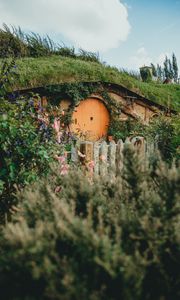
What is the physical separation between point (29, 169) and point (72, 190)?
173 centimetres

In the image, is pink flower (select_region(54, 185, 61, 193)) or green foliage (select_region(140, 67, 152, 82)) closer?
pink flower (select_region(54, 185, 61, 193))

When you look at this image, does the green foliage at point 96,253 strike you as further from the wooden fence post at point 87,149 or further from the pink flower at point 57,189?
the wooden fence post at point 87,149

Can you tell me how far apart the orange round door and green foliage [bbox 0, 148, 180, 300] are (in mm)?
7782

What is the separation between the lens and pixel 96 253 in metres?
1.44

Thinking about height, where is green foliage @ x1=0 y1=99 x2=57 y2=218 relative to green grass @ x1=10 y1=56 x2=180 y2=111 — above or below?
below

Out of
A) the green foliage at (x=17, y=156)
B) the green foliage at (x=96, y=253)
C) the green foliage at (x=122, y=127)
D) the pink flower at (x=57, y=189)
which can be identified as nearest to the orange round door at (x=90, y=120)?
the green foliage at (x=122, y=127)

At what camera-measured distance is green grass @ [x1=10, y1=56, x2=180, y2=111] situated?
8.67m

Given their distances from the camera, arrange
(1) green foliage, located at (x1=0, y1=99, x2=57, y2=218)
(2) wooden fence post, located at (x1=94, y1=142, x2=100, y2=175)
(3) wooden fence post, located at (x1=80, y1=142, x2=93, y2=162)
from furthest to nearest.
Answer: (2) wooden fence post, located at (x1=94, y1=142, x2=100, y2=175) → (3) wooden fence post, located at (x1=80, y1=142, x2=93, y2=162) → (1) green foliage, located at (x1=0, y1=99, x2=57, y2=218)

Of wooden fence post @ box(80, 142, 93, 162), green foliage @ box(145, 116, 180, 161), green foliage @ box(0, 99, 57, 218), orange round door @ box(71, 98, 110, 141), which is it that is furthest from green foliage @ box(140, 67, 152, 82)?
green foliage @ box(0, 99, 57, 218)

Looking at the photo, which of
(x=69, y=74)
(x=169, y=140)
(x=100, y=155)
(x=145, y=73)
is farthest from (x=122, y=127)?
(x=100, y=155)

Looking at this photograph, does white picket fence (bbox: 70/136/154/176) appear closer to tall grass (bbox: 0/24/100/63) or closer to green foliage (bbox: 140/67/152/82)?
tall grass (bbox: 0/24/100/63)

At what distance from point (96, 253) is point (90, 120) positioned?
879 centimetres

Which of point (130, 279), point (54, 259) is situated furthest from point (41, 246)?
point (130, 279)

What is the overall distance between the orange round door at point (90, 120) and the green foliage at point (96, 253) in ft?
25.5
